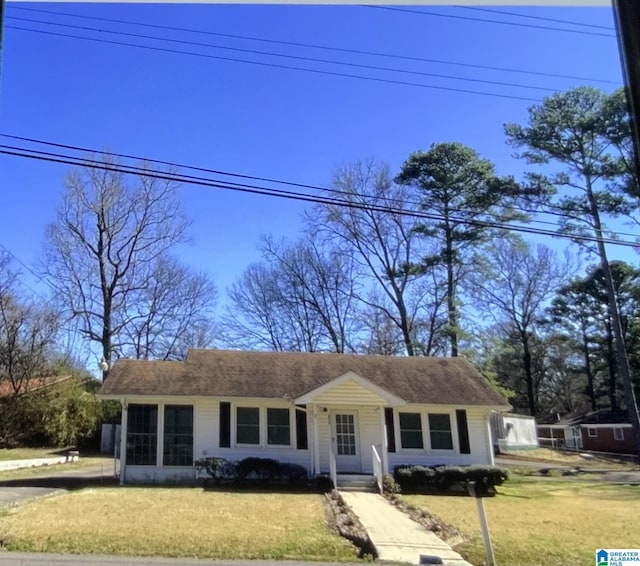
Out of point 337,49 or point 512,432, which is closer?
point 337,49

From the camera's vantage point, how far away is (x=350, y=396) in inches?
522

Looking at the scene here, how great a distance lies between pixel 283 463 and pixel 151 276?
1277cm

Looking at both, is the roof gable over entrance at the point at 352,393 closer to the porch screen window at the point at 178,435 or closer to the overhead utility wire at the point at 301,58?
the porch screen window at the point at 178,435

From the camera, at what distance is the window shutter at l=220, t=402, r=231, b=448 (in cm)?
1320

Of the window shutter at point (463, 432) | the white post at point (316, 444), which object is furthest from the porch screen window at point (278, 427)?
the window shutter at point (463, 432)

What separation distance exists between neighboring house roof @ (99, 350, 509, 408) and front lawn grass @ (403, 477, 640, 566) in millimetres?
2792

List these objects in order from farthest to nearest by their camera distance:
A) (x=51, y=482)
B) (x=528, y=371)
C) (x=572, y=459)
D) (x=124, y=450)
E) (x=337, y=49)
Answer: (x=528, y=371), (x=572, y=459), (x=124, y=450), (x=51, y=482), (x=337, y=49)

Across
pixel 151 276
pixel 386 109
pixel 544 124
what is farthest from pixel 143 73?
pixel 151 276

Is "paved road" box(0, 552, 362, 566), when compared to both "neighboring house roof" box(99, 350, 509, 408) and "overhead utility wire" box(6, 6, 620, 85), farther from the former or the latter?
"neighboring house roof" box(99, 350, 509, 408)

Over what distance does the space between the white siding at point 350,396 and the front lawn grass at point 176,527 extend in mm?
3339

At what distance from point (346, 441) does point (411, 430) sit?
5.60 ft

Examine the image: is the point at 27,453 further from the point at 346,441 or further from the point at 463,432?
the point at 463,432

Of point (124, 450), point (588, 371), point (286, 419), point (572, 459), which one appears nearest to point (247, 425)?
point (286, 419)

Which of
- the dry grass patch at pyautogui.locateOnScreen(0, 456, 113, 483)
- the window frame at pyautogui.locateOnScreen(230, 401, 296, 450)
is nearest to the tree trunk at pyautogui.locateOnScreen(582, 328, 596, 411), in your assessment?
the window frame at pyautogui.locateOnScreen(230, 401, 296, 450)
